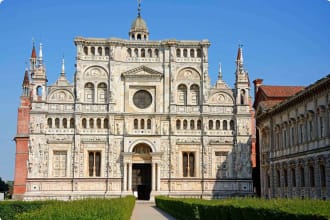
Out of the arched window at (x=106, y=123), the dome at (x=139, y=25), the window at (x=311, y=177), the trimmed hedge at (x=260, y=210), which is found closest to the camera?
the trimmed hedge at (x=260, y=210)

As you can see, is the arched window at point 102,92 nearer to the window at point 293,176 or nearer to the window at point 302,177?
the window at point 293,176

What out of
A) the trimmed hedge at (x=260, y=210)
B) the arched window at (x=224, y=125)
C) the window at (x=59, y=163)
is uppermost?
the arched window at (x=224, y=125)

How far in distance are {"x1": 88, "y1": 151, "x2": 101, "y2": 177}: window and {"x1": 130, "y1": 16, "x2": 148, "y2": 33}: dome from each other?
17.7m

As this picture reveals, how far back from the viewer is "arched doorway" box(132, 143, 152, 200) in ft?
204

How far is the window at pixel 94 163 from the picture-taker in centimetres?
6112

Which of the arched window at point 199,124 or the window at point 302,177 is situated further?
the arched window at point 199,124

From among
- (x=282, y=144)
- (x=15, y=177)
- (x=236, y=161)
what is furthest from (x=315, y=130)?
(x=15, y=177)

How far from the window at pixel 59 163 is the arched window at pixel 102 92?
26.1 ft

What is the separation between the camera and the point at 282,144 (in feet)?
158

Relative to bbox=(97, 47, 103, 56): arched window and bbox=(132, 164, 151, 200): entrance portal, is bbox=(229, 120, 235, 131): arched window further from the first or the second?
bbox=(97, 47, 103, 56): arched window

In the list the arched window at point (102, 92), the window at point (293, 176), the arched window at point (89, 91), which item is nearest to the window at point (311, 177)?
the window at point (293, 176)

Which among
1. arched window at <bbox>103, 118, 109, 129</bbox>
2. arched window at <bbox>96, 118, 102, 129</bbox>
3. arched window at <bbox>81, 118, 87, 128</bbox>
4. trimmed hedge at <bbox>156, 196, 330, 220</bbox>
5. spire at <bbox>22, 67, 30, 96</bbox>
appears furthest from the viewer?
spire at <bbox>22, 67, 30, 96</bbox>

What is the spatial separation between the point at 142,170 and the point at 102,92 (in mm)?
10992

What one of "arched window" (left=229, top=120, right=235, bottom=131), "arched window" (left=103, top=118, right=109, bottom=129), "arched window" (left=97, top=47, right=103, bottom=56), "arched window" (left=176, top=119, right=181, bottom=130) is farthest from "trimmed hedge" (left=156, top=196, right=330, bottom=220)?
"arched window" (left=97, top=47, right=103, bottom=56)
